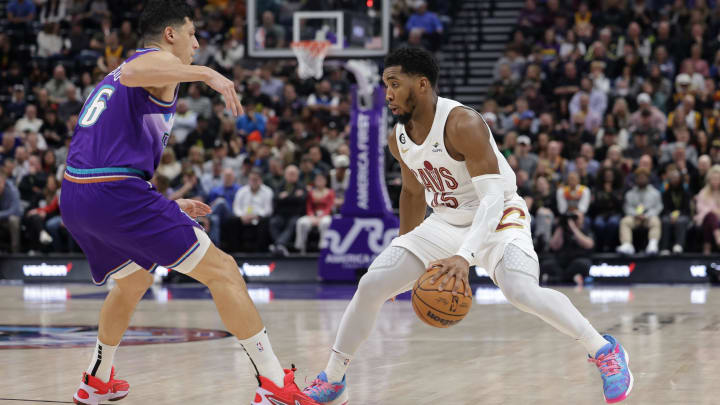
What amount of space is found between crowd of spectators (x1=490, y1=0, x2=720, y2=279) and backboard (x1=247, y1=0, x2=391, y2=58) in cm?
253

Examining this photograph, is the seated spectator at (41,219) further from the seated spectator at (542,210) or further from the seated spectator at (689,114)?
the seated spectator at (689,114)

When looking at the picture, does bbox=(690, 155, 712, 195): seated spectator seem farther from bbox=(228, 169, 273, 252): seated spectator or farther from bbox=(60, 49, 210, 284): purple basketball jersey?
bbox=(60, 49, 210, 284): purple basketball jersey

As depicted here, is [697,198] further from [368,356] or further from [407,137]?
[407,137]

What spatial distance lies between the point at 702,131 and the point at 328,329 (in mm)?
8100

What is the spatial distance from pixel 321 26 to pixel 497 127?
12.0ft

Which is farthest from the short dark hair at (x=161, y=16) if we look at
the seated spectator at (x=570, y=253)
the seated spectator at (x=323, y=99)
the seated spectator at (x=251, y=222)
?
the seated spectator at (x=323, y=99)

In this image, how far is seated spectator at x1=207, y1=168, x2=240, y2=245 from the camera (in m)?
14.1

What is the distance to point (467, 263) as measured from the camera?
14.7 feet

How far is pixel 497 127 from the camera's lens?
1560cm

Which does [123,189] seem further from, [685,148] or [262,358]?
[685,148]

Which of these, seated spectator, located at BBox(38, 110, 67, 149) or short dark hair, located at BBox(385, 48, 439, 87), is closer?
short dark hair, located at BBox(385, 48, 439, 87)

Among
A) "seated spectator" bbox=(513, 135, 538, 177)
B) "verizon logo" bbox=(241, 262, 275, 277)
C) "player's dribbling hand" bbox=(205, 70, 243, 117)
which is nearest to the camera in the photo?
"player's dribbling hand" bbox=(205, 70, 243, 117)

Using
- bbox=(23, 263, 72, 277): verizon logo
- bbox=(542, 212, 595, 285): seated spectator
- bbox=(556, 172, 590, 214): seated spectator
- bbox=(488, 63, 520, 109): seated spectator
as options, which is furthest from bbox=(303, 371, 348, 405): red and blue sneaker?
bbox=(488, 63, 520, 109): seated spectator

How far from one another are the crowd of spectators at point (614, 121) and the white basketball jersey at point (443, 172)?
27.2ft
